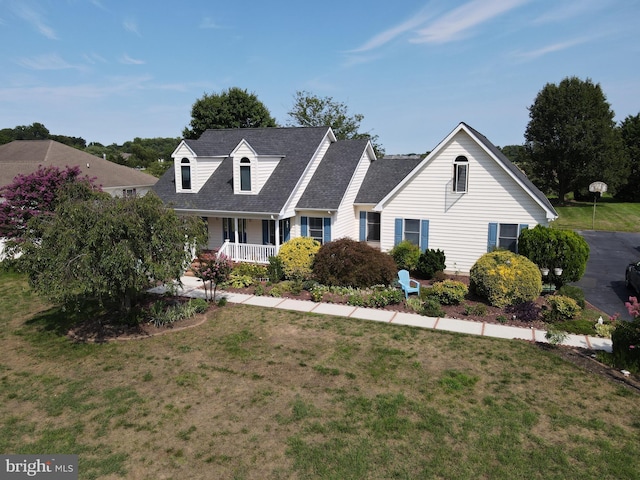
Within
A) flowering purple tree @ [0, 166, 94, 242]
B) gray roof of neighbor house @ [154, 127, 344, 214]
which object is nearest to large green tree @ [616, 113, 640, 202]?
gray roof of neighbor house @ [154, 127, 344, 214]

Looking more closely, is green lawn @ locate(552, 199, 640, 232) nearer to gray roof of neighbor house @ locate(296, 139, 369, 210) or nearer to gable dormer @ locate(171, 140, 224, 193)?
gray roof of neighbor house @ locate(296, 139, 369, 210)

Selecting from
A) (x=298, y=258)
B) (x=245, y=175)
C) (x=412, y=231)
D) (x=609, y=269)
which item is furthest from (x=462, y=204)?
(x=245, y=175)

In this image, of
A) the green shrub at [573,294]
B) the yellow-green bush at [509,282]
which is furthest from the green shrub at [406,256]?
the green shrub at [573,294]

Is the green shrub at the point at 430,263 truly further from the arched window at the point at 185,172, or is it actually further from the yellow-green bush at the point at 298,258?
the arched window at the point at 185,172

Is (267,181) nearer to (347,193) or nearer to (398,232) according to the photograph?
(347,193)

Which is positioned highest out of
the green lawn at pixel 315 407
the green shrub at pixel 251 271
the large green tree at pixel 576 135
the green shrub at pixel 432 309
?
the large green tree at pixel 576 135
